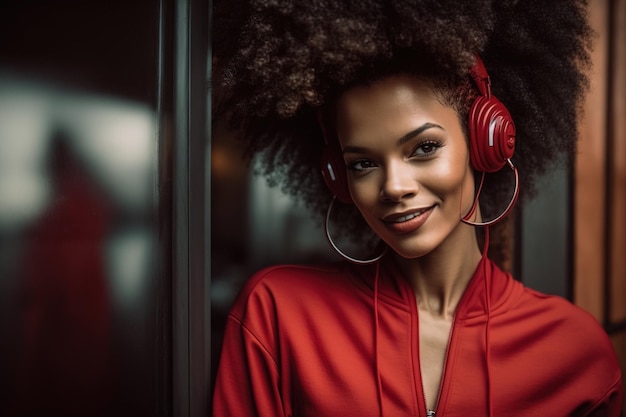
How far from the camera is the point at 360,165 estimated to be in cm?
114

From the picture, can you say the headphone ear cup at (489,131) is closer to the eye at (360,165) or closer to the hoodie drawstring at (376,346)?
the eye at (360,165)

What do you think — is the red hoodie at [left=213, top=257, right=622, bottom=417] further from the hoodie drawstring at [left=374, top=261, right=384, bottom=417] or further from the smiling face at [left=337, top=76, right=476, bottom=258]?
the smiling face at [left=337, top=76, right=476, bottom=258]

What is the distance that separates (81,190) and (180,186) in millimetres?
189

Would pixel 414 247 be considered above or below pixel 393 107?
below

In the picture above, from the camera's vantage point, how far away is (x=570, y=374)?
1199 mm

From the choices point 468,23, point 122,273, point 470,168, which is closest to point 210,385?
point 122,273

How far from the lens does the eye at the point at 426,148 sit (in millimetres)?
1080

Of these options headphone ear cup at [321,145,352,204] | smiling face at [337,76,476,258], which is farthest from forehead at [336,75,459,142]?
headphone ear cup at [321,145,352,204]

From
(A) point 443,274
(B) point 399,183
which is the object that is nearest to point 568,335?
(A) point 443,274

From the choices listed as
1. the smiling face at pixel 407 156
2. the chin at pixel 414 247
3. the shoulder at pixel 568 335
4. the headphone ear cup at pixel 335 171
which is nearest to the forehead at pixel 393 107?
the smiling face at pixel 407 156

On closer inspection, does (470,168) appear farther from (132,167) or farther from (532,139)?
(132,167)

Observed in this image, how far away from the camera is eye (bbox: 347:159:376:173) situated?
1.12 metres

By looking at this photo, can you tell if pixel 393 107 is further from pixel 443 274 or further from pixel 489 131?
pixel 443 274

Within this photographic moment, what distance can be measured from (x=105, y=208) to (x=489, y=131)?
2.54 feet
